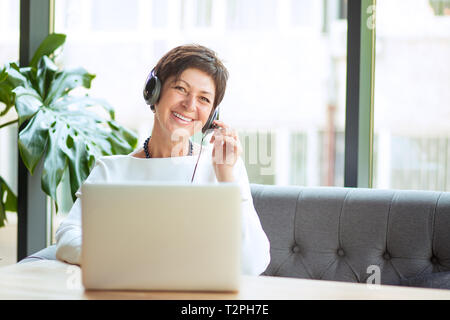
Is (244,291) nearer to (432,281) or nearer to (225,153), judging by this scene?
(225,153)

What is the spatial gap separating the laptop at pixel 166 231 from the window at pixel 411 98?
5.05 ft

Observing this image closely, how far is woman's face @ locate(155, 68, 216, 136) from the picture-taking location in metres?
1.67

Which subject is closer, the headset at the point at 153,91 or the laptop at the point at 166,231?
the laptop at the point at 166,231

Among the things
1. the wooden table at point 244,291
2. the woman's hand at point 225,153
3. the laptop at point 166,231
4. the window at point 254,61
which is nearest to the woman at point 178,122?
the woman's hand at point 225,153

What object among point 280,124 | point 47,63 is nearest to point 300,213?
point 280,124

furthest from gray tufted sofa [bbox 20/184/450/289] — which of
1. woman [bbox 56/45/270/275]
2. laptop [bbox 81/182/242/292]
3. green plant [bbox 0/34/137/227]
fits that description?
laptop [bbox 81/182/242/292]

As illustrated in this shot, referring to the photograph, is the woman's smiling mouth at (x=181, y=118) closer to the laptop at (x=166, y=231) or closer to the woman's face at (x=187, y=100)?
the woman's face at (x=187, y=100)

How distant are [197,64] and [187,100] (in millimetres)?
114

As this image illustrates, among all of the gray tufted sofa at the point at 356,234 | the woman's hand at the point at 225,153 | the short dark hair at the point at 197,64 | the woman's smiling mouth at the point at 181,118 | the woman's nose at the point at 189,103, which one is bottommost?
the gray tufted sofa at the point at 356,234

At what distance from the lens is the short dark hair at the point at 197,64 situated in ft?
5.49

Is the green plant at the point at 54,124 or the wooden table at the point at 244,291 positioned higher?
the green plant at the point at 54,124

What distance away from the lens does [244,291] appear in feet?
3.16

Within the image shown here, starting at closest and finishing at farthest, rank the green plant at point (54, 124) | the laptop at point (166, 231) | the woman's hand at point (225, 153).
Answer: the laptop at point (166, 231)
the woman's hand at point (225, 153)
the green plant at point (54, 124)

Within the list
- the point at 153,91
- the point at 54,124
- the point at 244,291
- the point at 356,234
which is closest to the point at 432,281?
the point at 356,234
